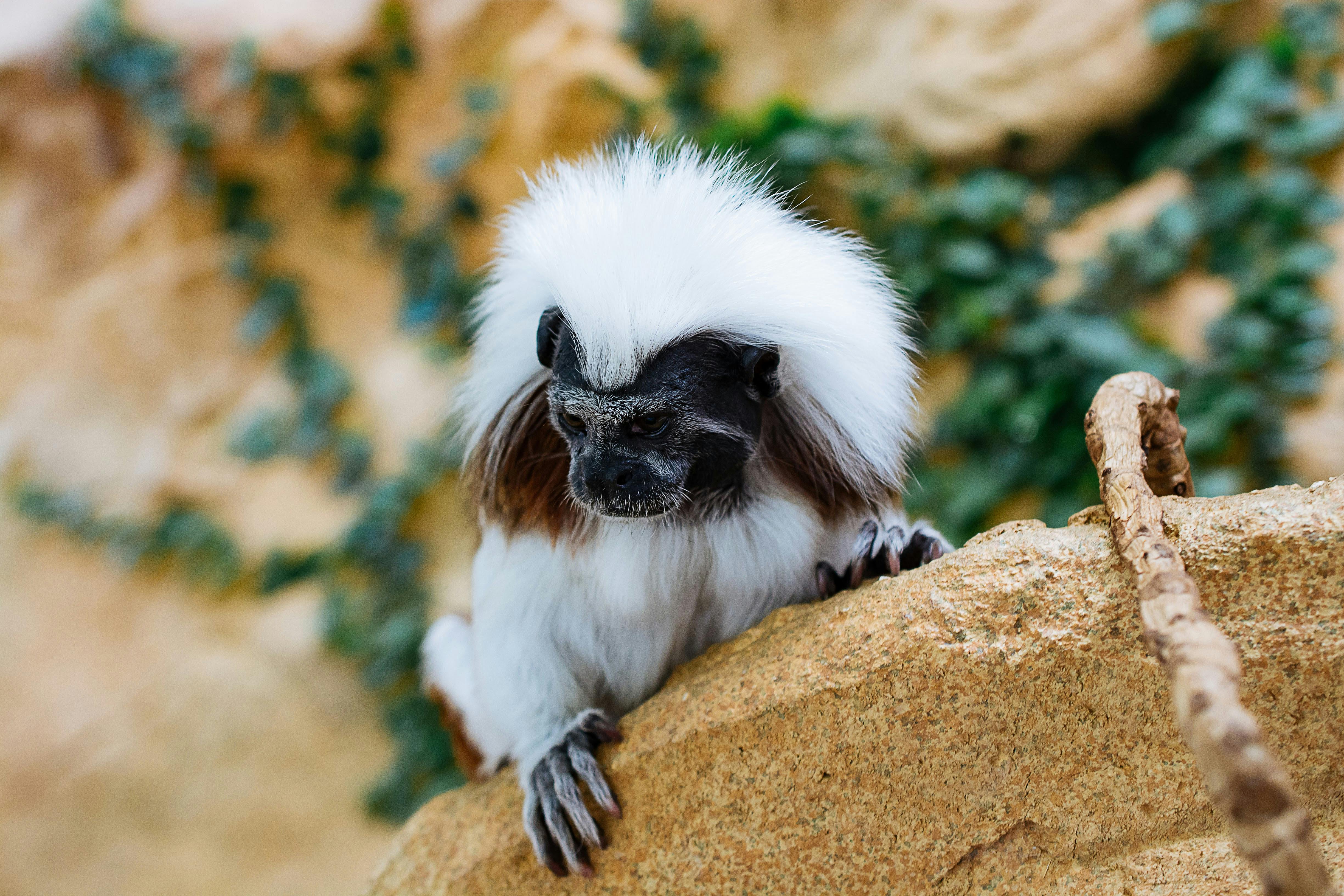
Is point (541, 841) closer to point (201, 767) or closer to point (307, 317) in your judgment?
point (201, 767)

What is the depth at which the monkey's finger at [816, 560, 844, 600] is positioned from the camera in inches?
75.6

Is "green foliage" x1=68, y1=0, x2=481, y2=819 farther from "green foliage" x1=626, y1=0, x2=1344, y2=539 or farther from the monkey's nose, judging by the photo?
the monkey's nose

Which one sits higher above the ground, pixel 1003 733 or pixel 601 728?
pixel 601 728

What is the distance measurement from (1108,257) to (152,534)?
16.7ft

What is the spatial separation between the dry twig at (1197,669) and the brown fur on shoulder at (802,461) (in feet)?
1.62

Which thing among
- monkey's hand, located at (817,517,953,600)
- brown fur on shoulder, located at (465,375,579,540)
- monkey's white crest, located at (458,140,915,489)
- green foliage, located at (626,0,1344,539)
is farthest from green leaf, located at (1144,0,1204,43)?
brown fur on shoulder, located at (465,375,579,540)

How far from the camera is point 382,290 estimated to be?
18.3 ft

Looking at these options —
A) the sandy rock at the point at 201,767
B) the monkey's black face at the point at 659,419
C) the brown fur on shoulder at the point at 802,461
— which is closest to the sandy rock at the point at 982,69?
the brown fur on shoulder at the point at 802,461

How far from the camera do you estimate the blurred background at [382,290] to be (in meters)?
3.87

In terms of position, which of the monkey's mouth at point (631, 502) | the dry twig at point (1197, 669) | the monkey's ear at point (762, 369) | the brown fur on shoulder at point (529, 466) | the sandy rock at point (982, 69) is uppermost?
the sandy rock at point (982, 69)

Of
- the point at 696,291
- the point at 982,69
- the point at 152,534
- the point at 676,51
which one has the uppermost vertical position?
the point at 676,51

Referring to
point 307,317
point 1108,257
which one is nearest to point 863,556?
point 1108,257

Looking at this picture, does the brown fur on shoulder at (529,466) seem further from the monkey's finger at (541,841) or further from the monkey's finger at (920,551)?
the monkey's finger at (920,551)

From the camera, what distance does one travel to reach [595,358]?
1729 millimetres
